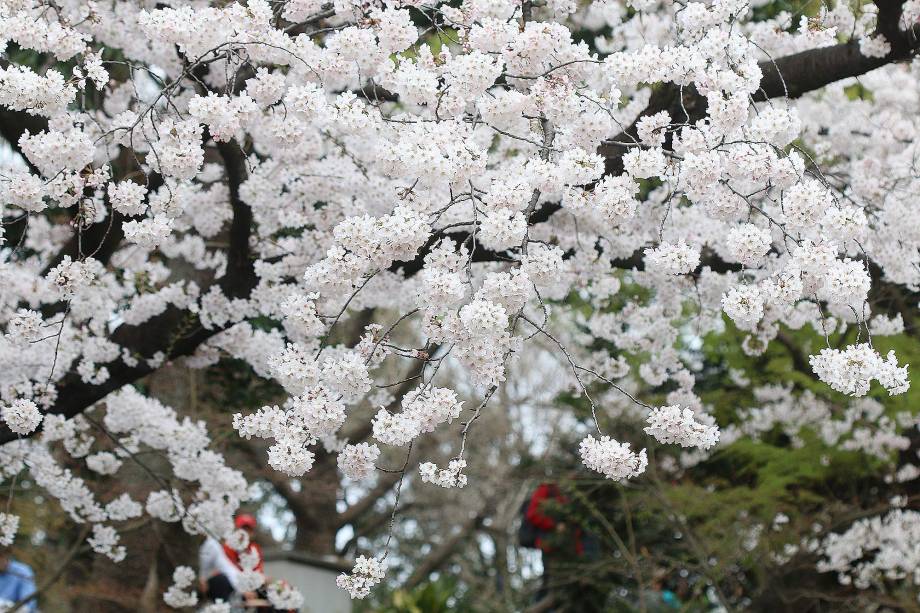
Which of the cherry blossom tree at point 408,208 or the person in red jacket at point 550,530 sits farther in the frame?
the person in red jacket at point 550,530

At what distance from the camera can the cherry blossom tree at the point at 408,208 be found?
3.90 m

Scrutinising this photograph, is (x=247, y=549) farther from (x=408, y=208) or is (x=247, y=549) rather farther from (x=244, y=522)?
(x=408, y=208)

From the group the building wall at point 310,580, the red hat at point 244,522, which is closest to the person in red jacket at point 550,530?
the building wall at point 310,580

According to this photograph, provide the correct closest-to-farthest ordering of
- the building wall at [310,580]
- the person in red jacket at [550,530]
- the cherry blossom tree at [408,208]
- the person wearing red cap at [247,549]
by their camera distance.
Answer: the cherry blossom tree at [408,208]
the person wearing red cap at [247,549]
the building wall at [310,580]
the person in red jacket at [550,530]

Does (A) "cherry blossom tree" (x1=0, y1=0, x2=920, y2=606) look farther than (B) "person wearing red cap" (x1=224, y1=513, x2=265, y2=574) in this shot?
No

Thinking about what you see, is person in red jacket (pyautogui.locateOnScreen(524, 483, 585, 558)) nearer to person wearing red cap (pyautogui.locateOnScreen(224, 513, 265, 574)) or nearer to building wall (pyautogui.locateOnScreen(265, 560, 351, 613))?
building wall (pyautogui.locateOnScreen(265, 560, 351, 613))

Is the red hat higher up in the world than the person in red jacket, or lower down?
lower down

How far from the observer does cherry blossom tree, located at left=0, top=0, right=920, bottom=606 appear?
390cm

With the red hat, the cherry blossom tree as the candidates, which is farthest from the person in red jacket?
the cherry blossom tree

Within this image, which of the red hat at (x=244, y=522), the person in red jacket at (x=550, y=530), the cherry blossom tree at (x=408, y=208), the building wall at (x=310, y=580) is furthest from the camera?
the person in red jacket at (x=550, y=530)

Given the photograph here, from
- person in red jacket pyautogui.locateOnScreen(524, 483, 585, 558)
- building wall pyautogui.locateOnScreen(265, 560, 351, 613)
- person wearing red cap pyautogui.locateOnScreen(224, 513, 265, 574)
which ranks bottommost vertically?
person wearing red cap pyautogui.locateOnScreen(224, 513, 265, 574)

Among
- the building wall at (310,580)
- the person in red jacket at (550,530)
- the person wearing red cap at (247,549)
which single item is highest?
the person in red jacket at (550,530)

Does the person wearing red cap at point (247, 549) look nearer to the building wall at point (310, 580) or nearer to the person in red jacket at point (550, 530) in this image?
A: the building wall at point (310, 580)

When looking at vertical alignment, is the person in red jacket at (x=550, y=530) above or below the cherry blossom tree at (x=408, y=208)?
above
